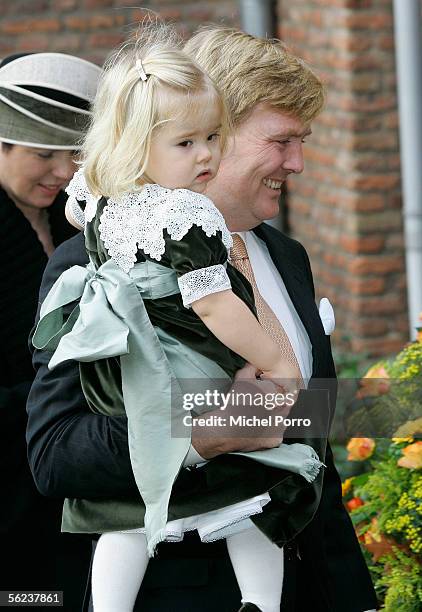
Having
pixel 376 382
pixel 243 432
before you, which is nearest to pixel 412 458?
pixel 376 382

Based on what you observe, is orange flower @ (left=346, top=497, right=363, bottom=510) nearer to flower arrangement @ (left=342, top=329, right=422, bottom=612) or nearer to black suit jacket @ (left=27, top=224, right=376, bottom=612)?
flower arrangement @ (left=342, top=329, right=422, bottom=612)

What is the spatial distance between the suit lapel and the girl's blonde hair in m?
0.51

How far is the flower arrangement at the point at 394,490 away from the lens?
317 centimetres

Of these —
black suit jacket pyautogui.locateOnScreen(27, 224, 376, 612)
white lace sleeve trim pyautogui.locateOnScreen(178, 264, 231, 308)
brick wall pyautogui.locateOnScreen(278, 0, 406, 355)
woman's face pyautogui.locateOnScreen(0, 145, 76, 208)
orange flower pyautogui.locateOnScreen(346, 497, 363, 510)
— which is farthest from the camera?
brick wall pyautogui.locateOnScreen(278, 0, 406, 355)

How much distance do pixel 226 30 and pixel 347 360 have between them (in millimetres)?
2947

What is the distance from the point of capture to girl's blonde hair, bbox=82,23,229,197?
7.86 feet

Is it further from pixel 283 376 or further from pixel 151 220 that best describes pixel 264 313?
pixel 151 220

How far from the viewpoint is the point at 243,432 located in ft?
7.76

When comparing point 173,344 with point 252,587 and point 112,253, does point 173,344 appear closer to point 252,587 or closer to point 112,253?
point 112,253

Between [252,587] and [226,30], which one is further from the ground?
[226,30]

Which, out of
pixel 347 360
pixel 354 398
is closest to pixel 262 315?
pixel 354 398

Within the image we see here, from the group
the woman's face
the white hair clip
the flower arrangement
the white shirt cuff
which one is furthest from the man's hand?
the woman's face

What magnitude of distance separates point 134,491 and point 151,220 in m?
0.51

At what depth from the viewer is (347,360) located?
18.7ft
